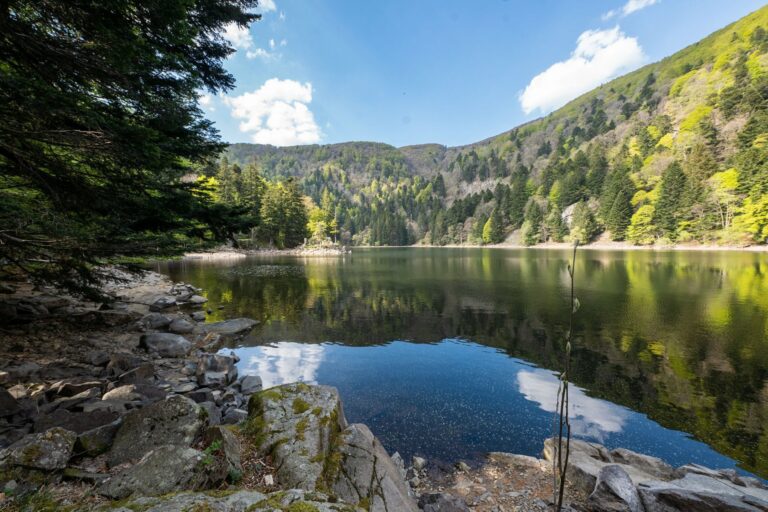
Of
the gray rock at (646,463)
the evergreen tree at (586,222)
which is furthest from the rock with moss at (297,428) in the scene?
the evergreen tree at (586,222)

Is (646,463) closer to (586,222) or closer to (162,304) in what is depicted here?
(162,304)

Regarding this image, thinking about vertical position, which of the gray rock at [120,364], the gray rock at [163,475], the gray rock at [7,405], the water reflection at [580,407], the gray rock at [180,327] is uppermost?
the gray rock at [163,475]

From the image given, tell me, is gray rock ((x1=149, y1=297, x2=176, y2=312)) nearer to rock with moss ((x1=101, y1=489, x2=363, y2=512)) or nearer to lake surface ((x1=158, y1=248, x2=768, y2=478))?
lake surface ((x1=158, y1=248, x2=768, y2=478))

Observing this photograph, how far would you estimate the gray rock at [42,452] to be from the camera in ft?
10.7

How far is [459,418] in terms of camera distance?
873 cm

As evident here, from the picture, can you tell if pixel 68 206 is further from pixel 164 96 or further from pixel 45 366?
pixel 45 366

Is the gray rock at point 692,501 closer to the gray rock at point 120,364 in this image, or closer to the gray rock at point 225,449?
the gray rock at point 225,449

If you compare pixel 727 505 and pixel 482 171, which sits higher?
pixel 482 171

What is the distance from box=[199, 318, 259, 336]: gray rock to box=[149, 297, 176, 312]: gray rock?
16.2 ft

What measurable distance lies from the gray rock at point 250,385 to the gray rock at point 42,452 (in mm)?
6078

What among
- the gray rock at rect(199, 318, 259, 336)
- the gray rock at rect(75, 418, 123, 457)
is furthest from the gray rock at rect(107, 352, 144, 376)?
the gray rock at rect(75, 418, 123, 457)

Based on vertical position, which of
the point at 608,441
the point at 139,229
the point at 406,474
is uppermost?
the point at 139,229

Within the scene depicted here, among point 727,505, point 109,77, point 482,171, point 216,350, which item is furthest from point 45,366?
point 482,171

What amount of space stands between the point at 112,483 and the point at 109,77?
22.4ft
